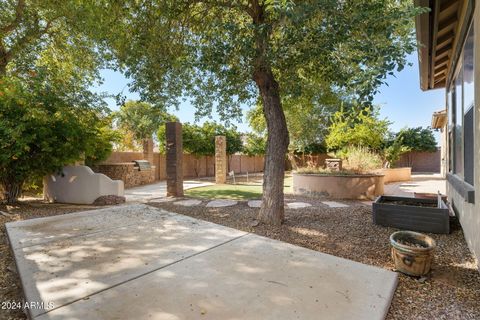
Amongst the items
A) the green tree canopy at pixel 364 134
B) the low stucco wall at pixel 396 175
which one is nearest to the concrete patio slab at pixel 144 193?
the green tree canopy at pixel 364 134

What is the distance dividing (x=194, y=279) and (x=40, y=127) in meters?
5.89

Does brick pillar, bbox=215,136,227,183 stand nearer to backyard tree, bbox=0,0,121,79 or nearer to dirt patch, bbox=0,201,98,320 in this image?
backyard tree, bbox=0,0,121,79

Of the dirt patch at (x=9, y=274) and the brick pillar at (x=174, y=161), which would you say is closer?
the dirt patch at (x=9, y=274)

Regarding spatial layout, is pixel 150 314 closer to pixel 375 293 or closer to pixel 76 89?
pixel 375 293

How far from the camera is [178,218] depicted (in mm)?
5133

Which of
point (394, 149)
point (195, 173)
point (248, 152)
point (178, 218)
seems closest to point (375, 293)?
point (178, 218)

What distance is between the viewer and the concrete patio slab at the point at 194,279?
211cm

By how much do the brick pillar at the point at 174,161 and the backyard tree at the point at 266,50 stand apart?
7.31ft

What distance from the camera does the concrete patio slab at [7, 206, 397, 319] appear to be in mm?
2105

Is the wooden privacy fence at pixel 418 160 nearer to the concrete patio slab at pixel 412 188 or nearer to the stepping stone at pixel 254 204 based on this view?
the concrete patio slab at pixel 412 188

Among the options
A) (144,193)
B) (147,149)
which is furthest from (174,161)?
(147,149)

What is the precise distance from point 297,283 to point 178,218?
10.2 ft

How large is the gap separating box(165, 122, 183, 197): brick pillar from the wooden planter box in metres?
5.67

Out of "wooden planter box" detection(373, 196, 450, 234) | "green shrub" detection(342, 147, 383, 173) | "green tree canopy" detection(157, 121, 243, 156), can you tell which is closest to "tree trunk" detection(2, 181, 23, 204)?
"green tree canopy" detection(157, 121, 243, 156)
